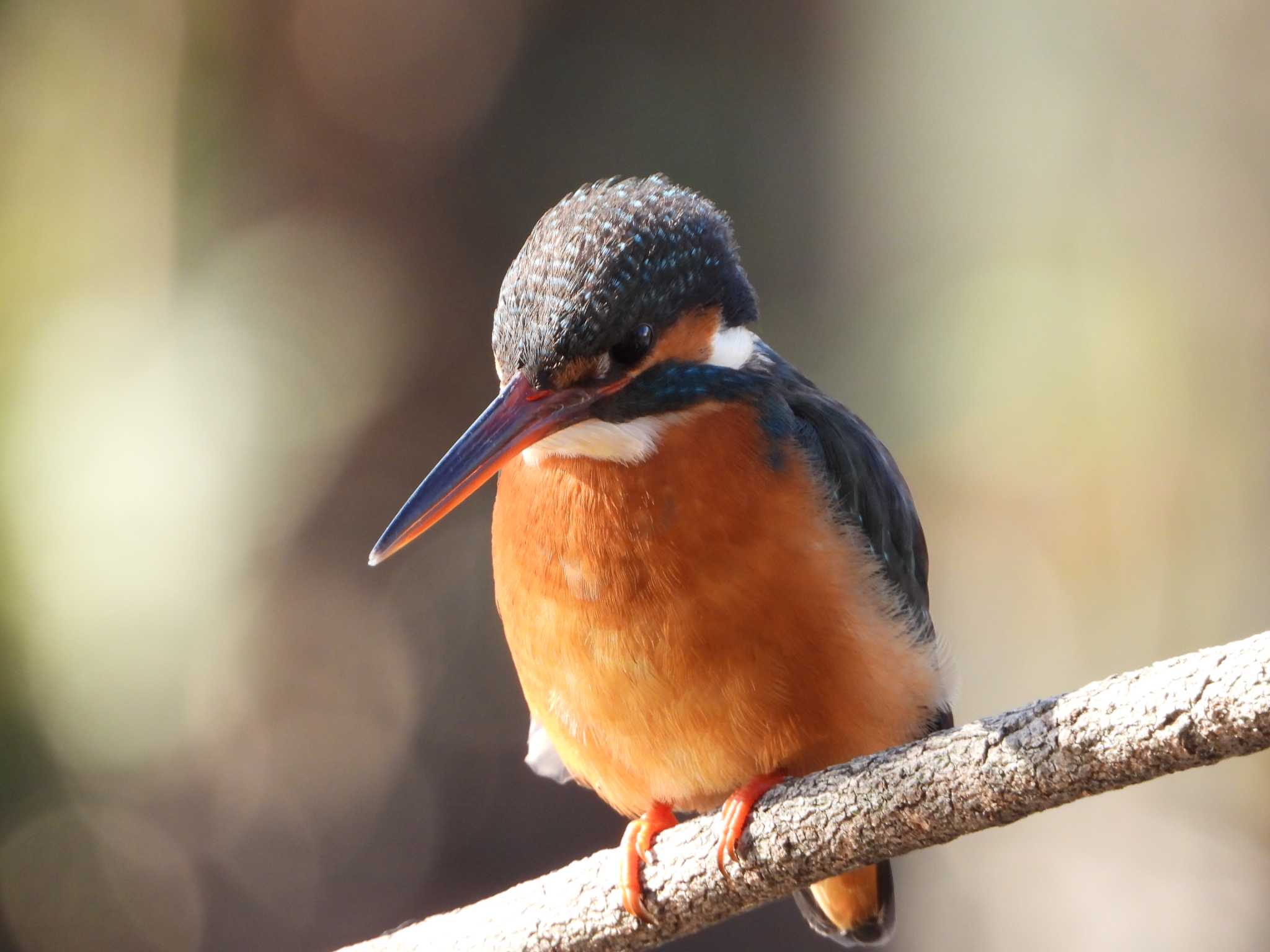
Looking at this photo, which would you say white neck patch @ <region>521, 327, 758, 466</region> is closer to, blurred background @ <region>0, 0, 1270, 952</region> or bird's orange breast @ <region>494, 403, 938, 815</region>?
bird's orange breast @ <region>494, 403, 938, 815</region>

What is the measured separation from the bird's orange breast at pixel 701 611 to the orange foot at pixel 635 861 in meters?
0.11

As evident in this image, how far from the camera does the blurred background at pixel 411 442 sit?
3555mm

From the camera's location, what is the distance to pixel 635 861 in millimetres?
1825

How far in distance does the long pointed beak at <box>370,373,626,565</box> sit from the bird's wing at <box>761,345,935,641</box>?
0.45 meters

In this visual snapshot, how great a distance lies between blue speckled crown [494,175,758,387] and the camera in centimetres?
183

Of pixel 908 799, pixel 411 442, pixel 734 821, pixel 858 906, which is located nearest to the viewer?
pixel 908 799

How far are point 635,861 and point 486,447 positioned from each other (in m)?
0.62

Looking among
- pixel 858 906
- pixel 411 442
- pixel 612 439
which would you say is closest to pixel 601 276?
pixel 612 439

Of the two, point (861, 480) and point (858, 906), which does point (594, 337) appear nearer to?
point (861, 480)

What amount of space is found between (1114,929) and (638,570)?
2.41 metres

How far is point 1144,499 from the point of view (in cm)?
387

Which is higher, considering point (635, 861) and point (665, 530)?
point (665, 530)

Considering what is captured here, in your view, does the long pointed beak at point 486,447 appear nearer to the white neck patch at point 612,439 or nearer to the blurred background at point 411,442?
the white neck patch at point 612,439

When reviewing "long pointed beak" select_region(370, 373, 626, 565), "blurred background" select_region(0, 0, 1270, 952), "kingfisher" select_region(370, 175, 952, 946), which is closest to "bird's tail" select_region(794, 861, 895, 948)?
"kingfisher" select_region(370, 175, 952, 946)
